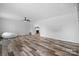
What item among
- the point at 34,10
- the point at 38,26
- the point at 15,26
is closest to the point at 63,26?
the point at 38,26

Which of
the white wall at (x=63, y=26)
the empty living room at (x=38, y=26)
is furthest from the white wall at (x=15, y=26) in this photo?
the white wall at (x=63, y=26)

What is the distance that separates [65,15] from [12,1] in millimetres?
794

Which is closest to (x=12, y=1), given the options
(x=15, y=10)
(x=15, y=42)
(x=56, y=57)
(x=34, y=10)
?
(x=15, y=10)

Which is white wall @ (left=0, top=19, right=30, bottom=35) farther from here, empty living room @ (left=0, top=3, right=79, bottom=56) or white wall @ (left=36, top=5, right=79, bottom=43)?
white wall @ (left=36, top=5, right=79, bottom=43)

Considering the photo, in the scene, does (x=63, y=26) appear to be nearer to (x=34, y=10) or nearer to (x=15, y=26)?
(x=34, y=10)

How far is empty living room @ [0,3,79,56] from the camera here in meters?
1.67

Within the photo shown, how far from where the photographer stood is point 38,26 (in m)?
1.69

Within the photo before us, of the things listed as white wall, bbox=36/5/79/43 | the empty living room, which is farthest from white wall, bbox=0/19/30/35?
white wall, bbox=36/5/79/43

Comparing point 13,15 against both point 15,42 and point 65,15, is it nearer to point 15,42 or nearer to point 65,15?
point 15,42

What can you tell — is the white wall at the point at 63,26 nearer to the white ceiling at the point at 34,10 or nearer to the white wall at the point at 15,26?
the white ceiling at the point at 34,10

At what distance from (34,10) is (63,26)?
481mm

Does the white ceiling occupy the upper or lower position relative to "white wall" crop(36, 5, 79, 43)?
upper

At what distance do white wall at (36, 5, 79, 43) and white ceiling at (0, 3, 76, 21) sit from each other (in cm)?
6

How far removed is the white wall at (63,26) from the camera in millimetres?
1686
